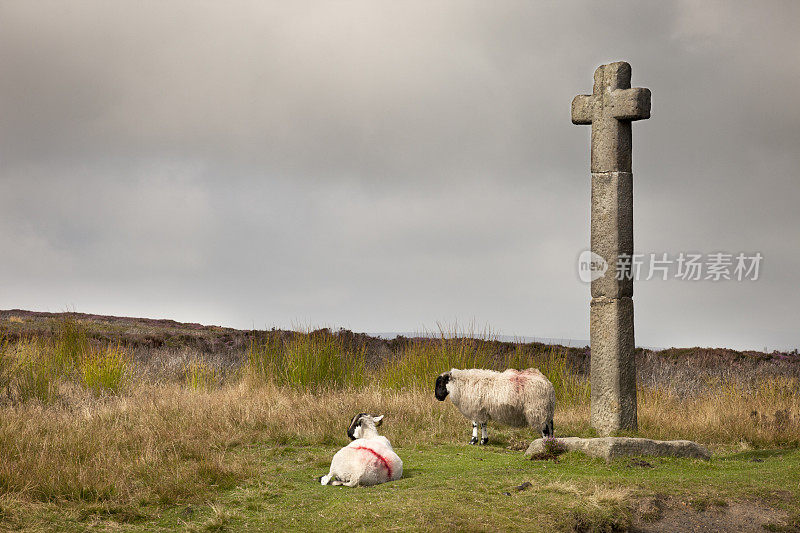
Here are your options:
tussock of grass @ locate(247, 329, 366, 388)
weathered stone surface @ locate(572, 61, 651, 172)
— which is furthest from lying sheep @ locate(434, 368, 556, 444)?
tussock of grass @ locate(247, 329, 366, 388)

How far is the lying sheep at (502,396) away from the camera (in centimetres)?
1027

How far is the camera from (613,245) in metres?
12.0

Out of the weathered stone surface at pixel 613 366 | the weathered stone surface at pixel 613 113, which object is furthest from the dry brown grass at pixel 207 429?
the weathered stone surface at pixel 613 113

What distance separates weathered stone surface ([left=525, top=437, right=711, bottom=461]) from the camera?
30.8ft

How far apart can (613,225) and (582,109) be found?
84.7 inches

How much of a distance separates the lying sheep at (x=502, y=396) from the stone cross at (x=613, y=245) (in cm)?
188

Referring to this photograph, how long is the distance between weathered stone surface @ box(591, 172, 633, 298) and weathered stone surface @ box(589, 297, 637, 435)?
24 centimetres

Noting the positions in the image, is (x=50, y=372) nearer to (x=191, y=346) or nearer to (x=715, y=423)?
(x=191, y=346)

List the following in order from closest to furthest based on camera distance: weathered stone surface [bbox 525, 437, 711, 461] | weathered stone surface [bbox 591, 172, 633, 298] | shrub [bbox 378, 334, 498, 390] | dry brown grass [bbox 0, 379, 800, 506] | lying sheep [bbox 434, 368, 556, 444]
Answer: dry brown grass [bbox 0, 379, 800, 506]
weathered stone surface [bbox 525, 437, 711, 461]
lying sheep [bbox 434, 368, 556, 444]
weathered stone surface [bbox 591, 172, 633, 298]
shrub [bbox 378, 334, 498, 390]

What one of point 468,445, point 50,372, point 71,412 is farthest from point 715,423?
point 50,372

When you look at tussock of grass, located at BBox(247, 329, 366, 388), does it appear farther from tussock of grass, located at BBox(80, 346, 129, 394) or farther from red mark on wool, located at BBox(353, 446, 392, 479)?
red mark on wool, located at BBox(353, 446, 392, 479)

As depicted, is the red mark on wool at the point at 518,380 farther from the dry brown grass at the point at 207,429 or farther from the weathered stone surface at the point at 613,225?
the weathered stone surface at the point at 613,225

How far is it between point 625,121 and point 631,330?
3527 millimetres

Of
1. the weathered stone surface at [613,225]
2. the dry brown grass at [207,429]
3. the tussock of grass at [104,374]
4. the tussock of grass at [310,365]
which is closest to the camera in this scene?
the dry brown grass at [207,429]
